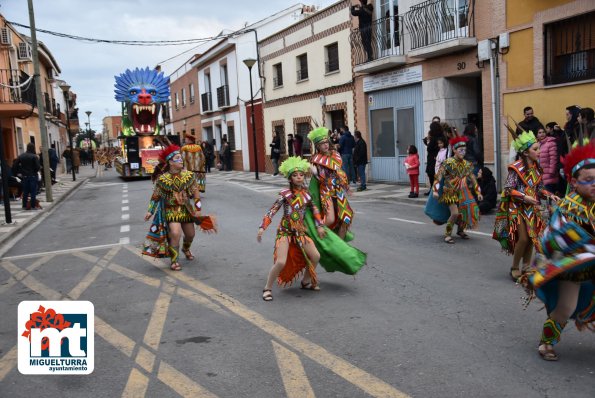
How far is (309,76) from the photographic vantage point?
23.5 metres

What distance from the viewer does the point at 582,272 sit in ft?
12.6

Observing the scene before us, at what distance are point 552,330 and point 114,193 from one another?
18307 mm

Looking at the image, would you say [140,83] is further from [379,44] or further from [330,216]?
[330,216]

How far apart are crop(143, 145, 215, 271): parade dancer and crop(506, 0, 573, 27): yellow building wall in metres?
9.33

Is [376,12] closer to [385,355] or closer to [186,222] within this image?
[186,222]

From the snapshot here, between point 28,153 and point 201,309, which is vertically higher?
point 28,153

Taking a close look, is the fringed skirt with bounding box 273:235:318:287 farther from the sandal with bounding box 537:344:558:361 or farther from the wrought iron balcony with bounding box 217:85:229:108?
the wrought iron balcony with bounding box 217:85:229:108

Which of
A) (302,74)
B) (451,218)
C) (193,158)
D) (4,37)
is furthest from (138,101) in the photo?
(451,218)

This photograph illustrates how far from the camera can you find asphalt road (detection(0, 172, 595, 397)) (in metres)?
3.83

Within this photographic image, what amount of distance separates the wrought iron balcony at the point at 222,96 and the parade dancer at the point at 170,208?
85.5 ft

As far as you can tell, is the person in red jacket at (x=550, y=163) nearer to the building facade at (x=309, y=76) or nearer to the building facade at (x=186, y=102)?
the building facade at (x=309, y=76)

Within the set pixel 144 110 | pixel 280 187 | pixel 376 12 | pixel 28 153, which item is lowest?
pixel 280 187

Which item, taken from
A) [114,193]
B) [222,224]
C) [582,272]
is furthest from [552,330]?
[114,193]

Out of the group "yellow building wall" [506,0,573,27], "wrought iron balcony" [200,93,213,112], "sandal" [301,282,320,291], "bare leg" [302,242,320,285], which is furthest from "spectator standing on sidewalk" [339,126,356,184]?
"wrought iron balcony" [200,93,213,112]
